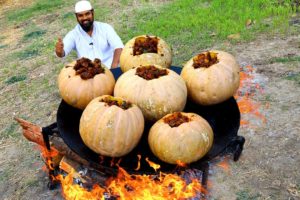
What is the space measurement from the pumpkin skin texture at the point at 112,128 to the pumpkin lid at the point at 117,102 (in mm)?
28

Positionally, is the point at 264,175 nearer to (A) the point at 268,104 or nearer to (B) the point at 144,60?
(A) the point at 268,104

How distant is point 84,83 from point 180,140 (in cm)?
98

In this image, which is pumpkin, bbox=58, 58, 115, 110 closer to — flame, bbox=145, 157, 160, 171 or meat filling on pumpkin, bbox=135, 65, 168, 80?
meat filling on pumpkin, bbox=135, 65, 168, 80

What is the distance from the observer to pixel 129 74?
3061mm

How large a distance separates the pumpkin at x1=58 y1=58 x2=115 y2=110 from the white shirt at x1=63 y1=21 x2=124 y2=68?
2.41 metres

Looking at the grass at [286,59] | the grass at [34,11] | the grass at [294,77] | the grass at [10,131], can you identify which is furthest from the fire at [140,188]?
the grass at [34,11]

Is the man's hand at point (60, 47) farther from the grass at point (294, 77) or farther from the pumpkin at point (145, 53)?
the grass at point (294, 77)

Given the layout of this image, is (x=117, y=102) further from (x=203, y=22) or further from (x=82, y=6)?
(x=203, y=22)

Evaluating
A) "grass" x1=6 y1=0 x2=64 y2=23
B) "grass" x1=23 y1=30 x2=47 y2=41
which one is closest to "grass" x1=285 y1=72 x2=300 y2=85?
"grass" x1=23 y1=30 x2=47 y2=41

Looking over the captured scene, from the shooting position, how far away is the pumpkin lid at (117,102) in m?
2.82

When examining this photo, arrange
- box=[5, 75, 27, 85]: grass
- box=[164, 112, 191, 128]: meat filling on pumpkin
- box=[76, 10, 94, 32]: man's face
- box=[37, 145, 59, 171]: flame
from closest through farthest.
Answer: box=[164, 112, 191, 128]: meat filling on pumpkin < box=[37, 145, 59, 171]: flame < box=[76, 10, 94, 32]: man's face < box=[5, 75, 27, 85]: grass

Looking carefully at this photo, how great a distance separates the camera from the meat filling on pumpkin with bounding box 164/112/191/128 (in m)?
2.79

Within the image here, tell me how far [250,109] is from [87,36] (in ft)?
8.87

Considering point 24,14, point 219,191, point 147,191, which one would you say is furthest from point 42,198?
point 24,14
